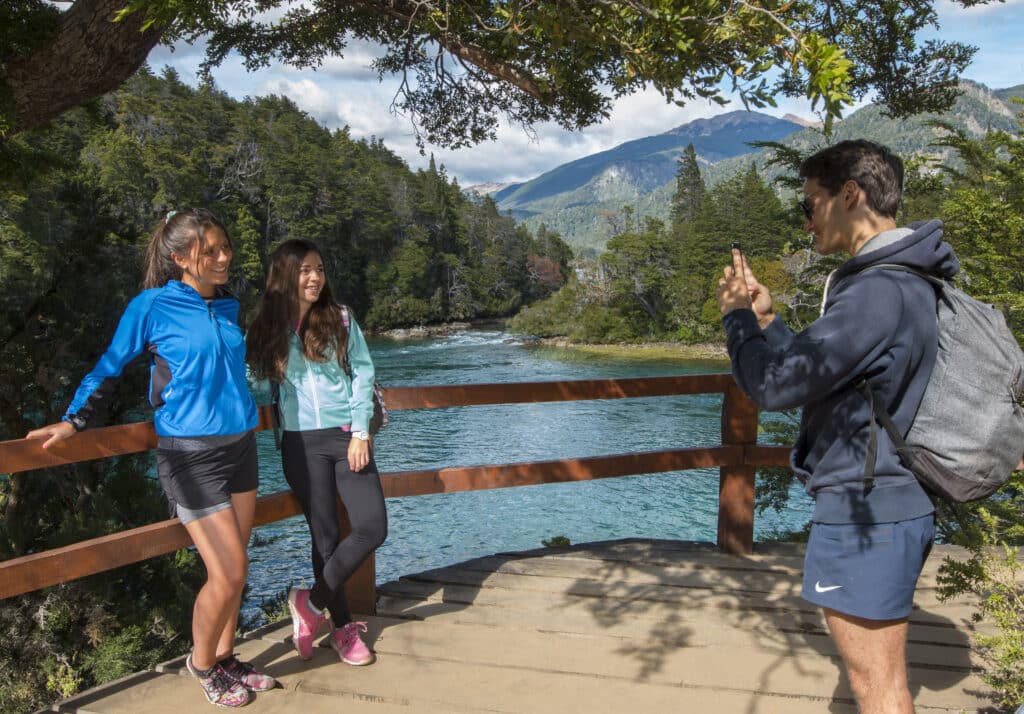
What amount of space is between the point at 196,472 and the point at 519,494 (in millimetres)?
17045

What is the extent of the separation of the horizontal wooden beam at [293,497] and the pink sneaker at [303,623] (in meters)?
0.32

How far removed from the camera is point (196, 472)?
2395mm

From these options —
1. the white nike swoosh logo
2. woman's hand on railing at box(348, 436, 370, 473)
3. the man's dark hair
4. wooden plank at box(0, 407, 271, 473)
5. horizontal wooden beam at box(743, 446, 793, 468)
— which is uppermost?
the man's dark hair

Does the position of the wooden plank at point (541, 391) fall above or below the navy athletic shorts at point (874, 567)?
above

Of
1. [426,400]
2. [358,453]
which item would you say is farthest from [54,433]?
[426,400]

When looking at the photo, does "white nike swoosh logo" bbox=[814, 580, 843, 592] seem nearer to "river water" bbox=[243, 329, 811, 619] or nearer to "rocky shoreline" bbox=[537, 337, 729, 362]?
"river water" bbox=[243, 329, 811, 619]

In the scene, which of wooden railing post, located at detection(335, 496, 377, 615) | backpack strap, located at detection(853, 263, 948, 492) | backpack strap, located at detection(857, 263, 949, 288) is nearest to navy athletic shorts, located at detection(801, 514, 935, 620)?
backpack strap, located at detection(853, 263, 948, 492)

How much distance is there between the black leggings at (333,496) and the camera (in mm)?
2752

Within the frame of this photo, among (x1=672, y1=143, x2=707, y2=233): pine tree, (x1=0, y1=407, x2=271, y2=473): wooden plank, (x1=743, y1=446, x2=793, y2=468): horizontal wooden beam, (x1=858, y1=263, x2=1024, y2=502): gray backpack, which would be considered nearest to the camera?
(x1=858, y1=263, x2=1024, y2=502): gray backpack

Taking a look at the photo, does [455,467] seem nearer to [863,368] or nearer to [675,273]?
[863,368]

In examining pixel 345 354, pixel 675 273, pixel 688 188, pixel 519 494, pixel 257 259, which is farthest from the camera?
pixel 688 188

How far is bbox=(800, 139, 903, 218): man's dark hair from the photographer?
66.5 inches

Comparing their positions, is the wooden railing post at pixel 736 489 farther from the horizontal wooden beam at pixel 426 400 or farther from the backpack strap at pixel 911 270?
the backpack strap at pixel 911 270

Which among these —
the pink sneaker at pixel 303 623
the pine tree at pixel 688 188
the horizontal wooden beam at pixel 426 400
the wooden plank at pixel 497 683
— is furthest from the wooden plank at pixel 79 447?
the pine tree at pixel 688 188
